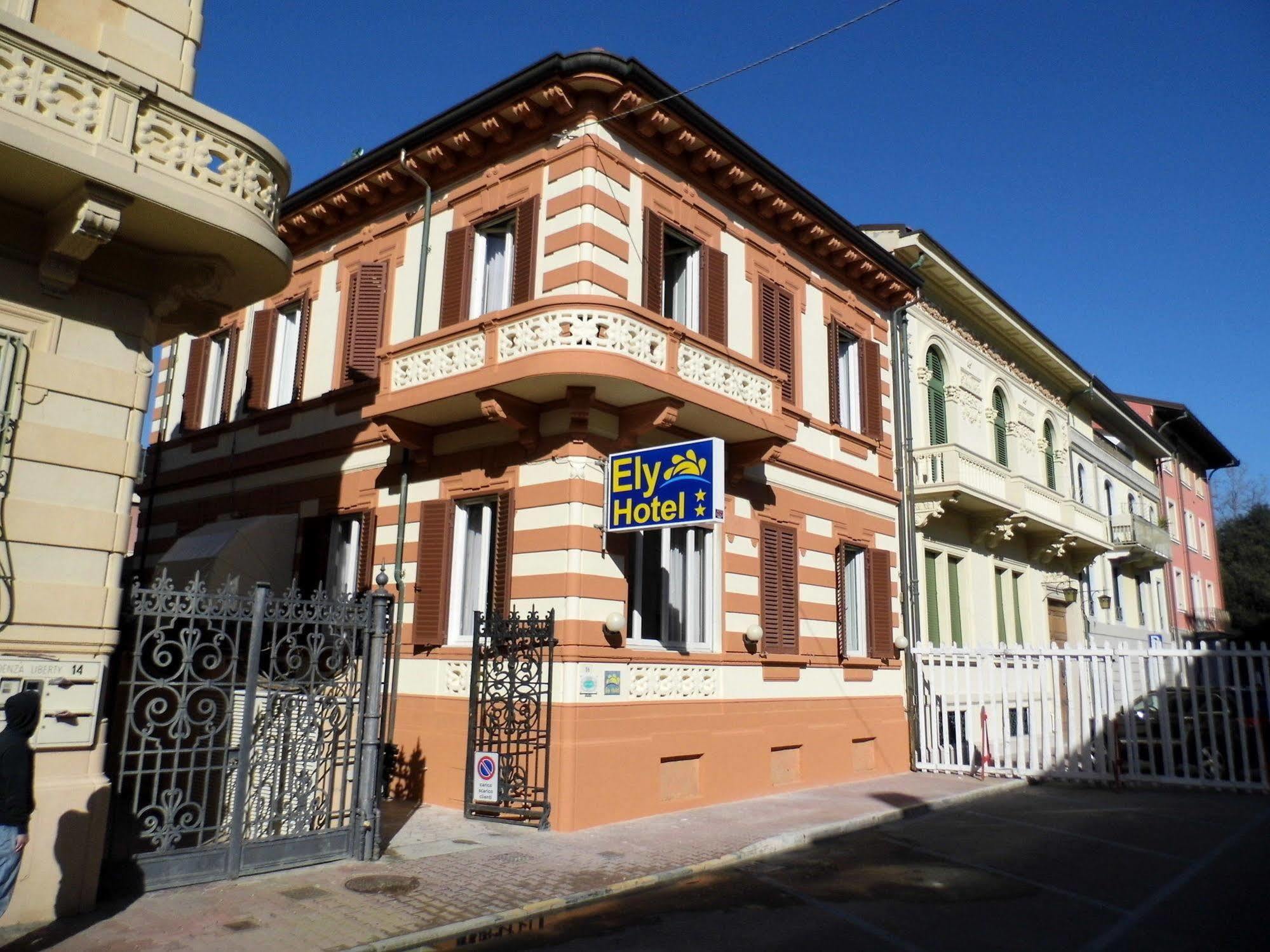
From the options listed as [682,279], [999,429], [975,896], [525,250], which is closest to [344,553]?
[525,250]

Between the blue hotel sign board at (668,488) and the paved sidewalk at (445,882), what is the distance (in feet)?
11.2

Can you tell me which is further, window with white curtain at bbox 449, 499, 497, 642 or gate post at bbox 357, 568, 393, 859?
window with white curtain at bbox 449, 499, 497, 642

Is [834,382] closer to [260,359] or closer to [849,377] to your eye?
[849,377]

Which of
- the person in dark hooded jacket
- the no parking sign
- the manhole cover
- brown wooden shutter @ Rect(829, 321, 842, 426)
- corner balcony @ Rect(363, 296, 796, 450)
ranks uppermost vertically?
brown wooden shutter @ Rect(829, 321, 842, 426)

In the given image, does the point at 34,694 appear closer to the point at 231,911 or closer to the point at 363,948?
the point at 231,911

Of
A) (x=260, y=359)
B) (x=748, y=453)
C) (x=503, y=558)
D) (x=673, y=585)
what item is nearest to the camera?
(x=503, y=558)

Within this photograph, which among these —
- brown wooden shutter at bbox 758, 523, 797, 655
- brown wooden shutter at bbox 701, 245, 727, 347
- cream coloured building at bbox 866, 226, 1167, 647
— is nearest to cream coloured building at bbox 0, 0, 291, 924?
brown wooden shutter at bbox 701, 245, 727, 347

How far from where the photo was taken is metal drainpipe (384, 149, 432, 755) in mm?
12742

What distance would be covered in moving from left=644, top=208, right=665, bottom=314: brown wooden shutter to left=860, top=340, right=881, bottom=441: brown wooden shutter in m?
5.86

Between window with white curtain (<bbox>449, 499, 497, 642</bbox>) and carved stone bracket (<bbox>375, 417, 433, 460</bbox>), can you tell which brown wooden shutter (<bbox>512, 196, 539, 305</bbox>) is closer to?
carved stone bracket (<bbox>375, 417, 433, 460</bbox>)

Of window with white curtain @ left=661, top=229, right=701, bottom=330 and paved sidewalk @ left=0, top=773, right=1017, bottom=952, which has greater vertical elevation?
window with white curtain @ left=661, top=229, right=701, bottom=330

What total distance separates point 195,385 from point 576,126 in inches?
386

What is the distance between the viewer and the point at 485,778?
1081 centimetres

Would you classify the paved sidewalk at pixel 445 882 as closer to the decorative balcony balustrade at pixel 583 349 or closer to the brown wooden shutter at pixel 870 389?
the decorative balcony balustrade at pixel 583 349
